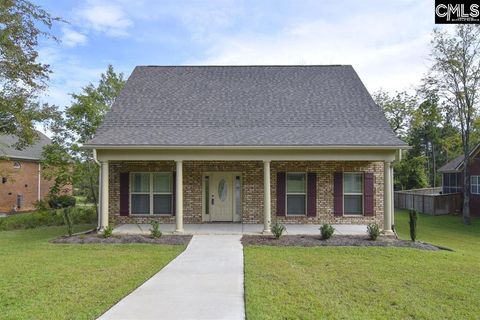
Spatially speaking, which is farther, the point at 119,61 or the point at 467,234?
the point at 119,61

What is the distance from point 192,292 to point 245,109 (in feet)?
30.5

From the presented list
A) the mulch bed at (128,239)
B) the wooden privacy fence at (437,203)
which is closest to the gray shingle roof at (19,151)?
the mulch bed at (128,239)

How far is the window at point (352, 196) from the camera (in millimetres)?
13617

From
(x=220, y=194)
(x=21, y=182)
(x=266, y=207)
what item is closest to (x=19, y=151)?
(x=21, y=182)

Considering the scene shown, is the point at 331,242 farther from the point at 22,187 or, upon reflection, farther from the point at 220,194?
the point at 22,187

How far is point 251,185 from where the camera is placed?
13.6m

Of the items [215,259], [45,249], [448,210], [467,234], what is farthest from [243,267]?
[448,210]

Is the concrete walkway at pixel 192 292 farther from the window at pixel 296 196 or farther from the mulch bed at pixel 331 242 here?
the window at pixel 296 196

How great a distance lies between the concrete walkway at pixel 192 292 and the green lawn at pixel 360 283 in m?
0.30

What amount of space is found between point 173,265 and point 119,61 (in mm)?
15562

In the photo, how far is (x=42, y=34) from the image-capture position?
1388cm

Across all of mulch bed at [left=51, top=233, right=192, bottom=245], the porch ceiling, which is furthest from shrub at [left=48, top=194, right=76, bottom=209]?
the porch ceiling

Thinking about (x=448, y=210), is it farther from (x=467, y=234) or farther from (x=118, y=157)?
(x=118, y=157)

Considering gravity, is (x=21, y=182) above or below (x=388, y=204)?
above
